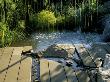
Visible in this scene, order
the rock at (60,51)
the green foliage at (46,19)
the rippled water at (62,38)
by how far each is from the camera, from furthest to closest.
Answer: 1. the green foliage at (46,19)
2. the rippled water at (62,38)
3. the rock at (60,51)

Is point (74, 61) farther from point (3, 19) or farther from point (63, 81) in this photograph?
point (3, 19)

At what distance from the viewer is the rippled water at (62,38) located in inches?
354

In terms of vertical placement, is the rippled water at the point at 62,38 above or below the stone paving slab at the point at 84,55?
below

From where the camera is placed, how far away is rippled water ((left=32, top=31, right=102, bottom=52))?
900 centimetres

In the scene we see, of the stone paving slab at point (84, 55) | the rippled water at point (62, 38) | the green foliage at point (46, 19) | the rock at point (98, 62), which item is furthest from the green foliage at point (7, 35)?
the rock at point (98, 62)

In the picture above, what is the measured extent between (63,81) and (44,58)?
131 centimetres

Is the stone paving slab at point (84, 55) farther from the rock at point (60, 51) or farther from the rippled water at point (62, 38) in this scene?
the rippled water at point (62, 38)

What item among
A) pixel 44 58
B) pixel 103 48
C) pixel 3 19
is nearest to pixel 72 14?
pixel 3 19

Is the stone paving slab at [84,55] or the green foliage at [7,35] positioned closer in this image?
the stone paving slab at [84,55]

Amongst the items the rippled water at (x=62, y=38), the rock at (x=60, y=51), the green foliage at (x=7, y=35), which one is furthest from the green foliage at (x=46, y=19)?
the rock at (x=60, y=51)

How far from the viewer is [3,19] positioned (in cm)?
902

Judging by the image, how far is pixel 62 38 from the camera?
373 inches

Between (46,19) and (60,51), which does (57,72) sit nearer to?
(60,51)

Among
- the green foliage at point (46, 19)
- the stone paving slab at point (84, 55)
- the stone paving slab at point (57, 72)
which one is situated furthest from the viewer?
the green foliage at point (46, 19)
